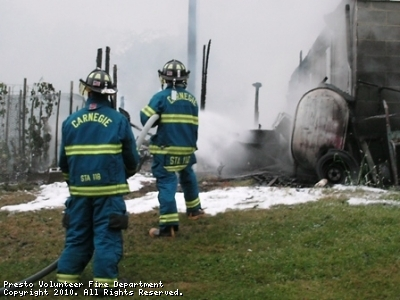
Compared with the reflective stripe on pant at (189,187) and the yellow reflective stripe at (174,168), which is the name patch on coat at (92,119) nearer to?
the yellow reflective stripe at (174,168)

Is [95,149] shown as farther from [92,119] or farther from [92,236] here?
[92,236]

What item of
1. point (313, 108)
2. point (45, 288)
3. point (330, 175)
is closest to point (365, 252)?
point (45, 288)

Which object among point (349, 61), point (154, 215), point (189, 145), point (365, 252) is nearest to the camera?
point (365, 252)

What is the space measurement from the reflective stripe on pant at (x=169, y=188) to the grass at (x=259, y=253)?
211 mm

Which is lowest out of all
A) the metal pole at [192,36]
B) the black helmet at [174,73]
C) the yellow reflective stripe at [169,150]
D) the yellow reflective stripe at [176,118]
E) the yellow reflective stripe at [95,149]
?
the yellow reflective stripe at [95,149]

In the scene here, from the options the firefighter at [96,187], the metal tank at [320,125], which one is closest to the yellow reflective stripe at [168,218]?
the firefighter at [96,187]

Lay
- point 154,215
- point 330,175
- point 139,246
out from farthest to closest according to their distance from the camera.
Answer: point 330,175, point 154,215, point 139,246

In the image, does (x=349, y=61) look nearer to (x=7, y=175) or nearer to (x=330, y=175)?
(x=330, y=175)

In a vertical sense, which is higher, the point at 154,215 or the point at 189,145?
the point at 189,145

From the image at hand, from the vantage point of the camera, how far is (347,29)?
34.8 feet

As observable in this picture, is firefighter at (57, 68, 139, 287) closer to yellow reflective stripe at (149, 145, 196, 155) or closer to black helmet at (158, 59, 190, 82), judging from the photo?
yellow reflective stripe at (149, 145, 196, 155)

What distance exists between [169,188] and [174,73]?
1.14 meters

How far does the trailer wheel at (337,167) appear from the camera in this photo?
8.95 metres

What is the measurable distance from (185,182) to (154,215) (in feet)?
2.19
